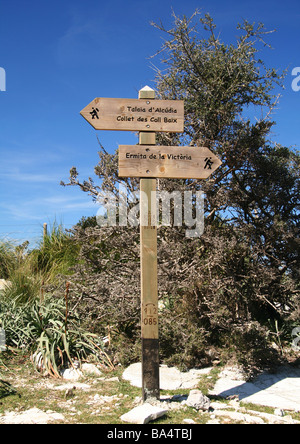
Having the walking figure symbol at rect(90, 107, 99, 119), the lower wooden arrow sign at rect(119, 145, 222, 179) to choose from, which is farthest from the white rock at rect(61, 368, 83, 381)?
the walking figure symbol at rect(90, 107, 99, 119)

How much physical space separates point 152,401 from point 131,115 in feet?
10.7

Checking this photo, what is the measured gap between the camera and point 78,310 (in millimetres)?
7180

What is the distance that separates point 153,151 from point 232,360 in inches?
129

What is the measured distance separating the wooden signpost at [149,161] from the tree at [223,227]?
154 centimetres

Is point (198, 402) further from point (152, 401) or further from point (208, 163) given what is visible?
point (208, 163)

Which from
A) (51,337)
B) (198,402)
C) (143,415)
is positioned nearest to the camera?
(143,415)

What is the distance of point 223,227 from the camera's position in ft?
22.8

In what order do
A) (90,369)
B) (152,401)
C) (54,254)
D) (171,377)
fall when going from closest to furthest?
(152,401) < (171,377) < (90,369) < (54,254)

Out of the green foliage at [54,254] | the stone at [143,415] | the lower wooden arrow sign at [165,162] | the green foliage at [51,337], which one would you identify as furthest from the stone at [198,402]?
the green foliage at [54,254]

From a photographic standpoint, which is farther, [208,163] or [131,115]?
[208,163]

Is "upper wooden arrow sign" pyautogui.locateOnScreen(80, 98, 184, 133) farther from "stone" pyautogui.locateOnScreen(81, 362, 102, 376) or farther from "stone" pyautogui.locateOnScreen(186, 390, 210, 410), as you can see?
"stone" pyautogui.locateOnScreen(81, 362, 102, 376)


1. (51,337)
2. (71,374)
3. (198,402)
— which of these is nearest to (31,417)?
(71,374)
